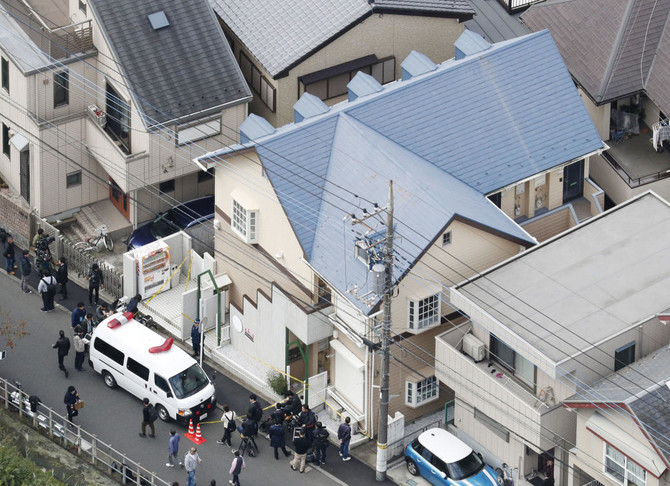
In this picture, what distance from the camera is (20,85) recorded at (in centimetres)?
8575

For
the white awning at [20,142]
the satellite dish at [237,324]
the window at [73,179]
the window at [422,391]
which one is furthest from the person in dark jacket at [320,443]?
the white awning at [20,142]

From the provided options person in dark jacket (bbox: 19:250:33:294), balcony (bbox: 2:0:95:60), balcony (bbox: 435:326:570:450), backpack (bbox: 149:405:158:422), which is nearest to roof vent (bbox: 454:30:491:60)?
balcony (bbox: 435:326:570:450)

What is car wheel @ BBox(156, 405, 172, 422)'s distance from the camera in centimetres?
7769

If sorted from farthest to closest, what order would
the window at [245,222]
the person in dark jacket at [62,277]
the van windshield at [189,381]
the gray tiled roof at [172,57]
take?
the gray tiled roof at [172,57]
the person in dark jacket at [62,277]
the window at [245,222]
the van windshield at [189,381]

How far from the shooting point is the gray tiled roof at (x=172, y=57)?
84312 mm

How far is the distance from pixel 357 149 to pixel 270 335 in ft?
31.2

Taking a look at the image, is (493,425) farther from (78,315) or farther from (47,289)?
(47,289)

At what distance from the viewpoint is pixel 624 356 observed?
240 feet

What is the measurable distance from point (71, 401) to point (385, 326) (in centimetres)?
1462

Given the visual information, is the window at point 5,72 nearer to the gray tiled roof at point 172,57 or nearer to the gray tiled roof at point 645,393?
the gray tiled roof at point 172,57

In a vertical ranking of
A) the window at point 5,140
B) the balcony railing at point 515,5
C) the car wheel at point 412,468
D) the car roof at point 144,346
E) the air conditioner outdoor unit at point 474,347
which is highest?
the balcony railing at point 515,5

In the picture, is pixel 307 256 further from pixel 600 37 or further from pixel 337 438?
pixel 600 37

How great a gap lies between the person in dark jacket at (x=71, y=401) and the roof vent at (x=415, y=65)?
823 inches

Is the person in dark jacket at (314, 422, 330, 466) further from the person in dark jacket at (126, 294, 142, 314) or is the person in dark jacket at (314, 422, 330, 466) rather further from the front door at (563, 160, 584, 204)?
the front door at (563, 160, 584, 204)
